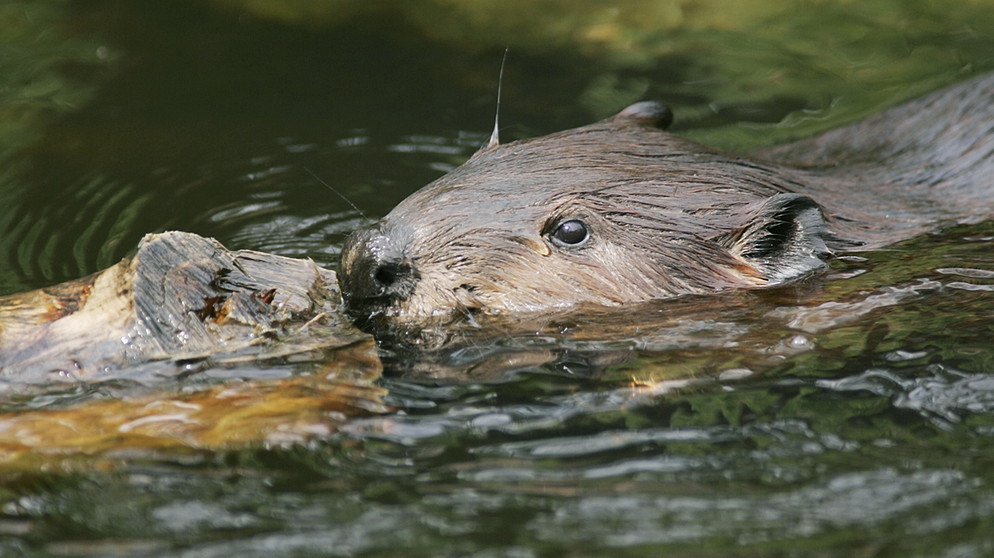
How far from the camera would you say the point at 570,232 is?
375 cm

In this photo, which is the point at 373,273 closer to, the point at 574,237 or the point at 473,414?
the point at 473,414

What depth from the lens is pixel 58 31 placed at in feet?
22.6

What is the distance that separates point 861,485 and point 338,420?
1.38m

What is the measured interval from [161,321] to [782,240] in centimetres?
209

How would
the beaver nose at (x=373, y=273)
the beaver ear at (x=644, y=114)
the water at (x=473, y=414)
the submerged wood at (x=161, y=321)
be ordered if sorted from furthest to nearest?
the beaver ear at (x=644, y=114), the beaver nose at (x=373, y=273), the submerged wood at (x=161, y=321), the water at (x=473, y=414)

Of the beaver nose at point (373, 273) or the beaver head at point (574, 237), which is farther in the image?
the beaver head at point (574, 237)

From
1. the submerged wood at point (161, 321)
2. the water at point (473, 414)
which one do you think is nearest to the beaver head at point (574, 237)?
the water at point (473, 414)

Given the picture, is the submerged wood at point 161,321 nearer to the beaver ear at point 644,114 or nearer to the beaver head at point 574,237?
the beaver head at point 574,237

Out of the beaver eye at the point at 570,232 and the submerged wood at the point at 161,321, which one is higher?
the beaver eye at the point at 570,232

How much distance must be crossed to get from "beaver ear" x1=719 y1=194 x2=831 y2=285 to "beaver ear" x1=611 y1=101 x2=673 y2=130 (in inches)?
34.4

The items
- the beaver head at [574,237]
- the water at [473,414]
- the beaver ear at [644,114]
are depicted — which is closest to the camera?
the water at [473,414]

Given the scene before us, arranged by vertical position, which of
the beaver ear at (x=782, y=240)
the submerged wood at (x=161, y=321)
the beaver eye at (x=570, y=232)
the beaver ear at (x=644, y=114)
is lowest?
the submerged wood at (x=161, y=321)

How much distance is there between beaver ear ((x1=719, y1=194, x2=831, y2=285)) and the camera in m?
3.83

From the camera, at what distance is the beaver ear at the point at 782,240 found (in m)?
3.83
